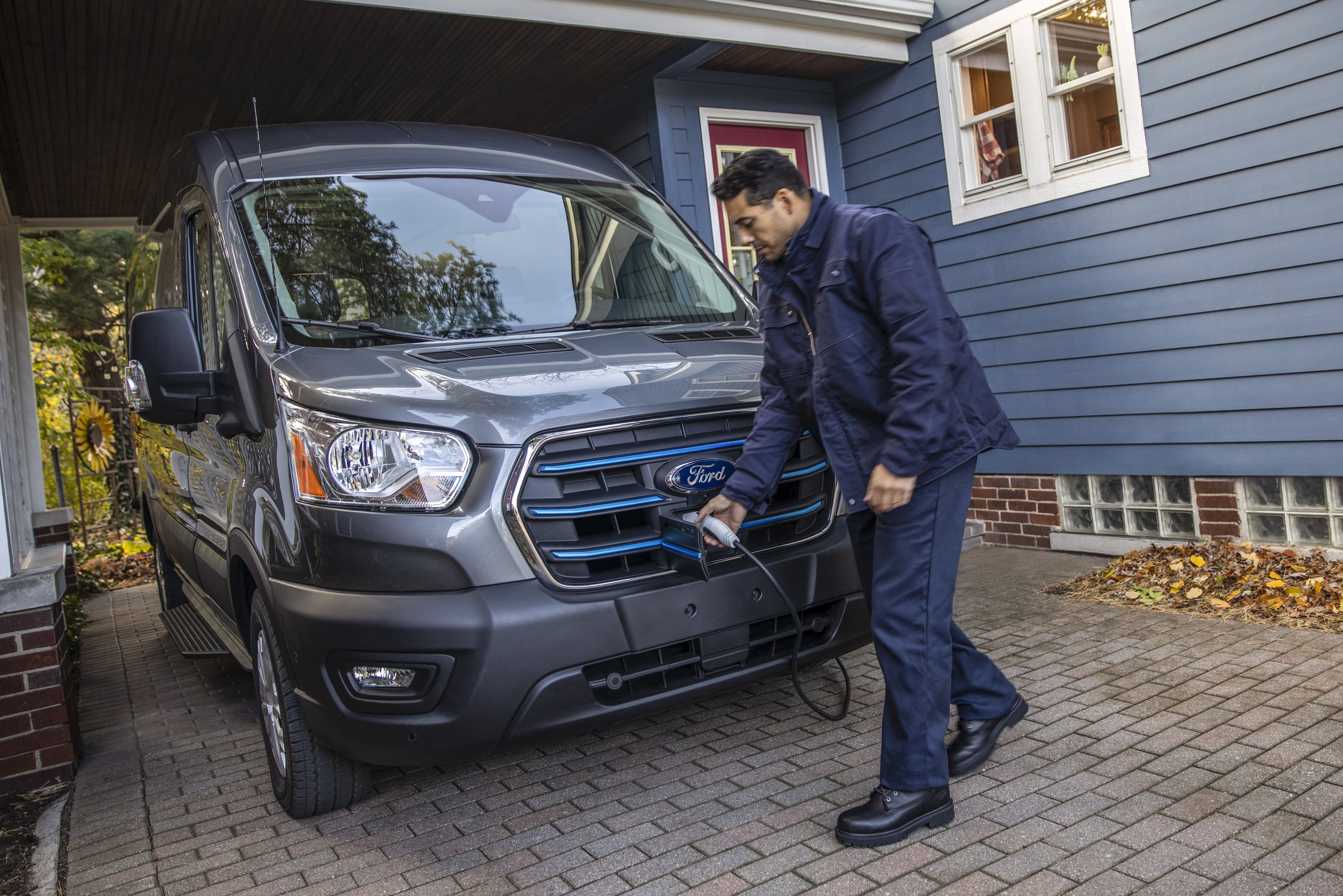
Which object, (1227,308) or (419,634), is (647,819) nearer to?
(419,634)

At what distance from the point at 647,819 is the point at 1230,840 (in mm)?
1575

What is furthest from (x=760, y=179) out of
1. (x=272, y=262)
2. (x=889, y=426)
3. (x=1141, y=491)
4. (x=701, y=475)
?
(x=1141, y=491)

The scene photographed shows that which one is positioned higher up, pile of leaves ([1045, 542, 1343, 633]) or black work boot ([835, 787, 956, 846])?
black work boot ([835, 787, 956, 846])

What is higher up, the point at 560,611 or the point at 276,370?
the point at 276,370

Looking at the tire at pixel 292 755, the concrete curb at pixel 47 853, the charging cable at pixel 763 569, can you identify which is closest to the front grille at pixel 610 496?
the charging cable at pixel 763 569

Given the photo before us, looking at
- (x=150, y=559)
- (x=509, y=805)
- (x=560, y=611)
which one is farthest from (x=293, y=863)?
(x=150, y=559)

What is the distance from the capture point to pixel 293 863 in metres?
2.92

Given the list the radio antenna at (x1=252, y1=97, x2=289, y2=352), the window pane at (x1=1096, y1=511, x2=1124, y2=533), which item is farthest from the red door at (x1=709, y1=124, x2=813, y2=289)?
A: the radio antenna at (x1=252, y1=97, x2=289, y2=352)

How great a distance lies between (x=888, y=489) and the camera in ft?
8.34

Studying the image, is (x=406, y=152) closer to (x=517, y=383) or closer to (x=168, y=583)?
(x=517, y=383)

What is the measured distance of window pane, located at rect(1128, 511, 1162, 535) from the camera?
237 inches

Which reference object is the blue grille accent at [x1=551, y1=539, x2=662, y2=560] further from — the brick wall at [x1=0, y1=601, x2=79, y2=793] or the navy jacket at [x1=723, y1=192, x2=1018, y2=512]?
the brick wall at [x1=0, y1=601, x2=79, y2=793]

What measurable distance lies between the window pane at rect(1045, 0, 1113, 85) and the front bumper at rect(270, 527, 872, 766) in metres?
4.70

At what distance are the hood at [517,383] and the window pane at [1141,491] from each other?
3816mm
